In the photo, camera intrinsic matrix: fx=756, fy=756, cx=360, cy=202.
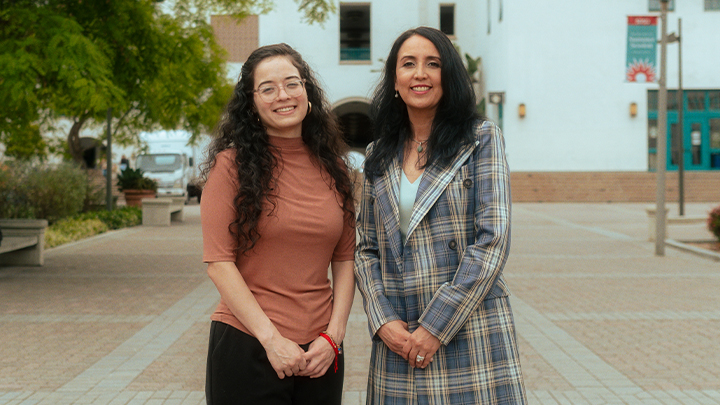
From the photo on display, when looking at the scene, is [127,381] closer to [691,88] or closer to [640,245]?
[640,245]

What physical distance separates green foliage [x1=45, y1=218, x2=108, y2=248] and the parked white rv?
13279mm

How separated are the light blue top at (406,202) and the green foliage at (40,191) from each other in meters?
13.7

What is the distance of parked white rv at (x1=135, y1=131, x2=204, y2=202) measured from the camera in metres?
29.8

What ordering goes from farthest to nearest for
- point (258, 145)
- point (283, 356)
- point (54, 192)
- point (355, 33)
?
point (355, 33) < point (54, 192) < point (258, 145) < point (283, 356)

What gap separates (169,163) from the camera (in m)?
30.7

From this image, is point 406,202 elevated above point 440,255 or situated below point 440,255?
above

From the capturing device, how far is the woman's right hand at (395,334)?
2.36 m

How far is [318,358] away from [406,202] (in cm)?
57

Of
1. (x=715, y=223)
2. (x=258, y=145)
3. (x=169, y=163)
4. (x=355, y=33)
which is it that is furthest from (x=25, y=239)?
(x=355, y=33)

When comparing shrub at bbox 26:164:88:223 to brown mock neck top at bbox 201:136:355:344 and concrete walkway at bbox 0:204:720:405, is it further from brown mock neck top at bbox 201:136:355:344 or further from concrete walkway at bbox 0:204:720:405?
brown mock neck top at bbox 201:136:355:344

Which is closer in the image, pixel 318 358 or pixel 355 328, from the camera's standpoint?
pixel 318 358

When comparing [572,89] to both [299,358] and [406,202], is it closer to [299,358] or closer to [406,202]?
[406,202]

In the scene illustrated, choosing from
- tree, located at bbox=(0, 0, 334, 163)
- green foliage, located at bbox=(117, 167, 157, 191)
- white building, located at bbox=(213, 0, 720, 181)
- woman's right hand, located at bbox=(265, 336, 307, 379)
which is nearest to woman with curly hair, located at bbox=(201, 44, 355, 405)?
woman's right hand, located at bbox=(265, 336, 307, 379)

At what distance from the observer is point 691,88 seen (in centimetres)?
2880
